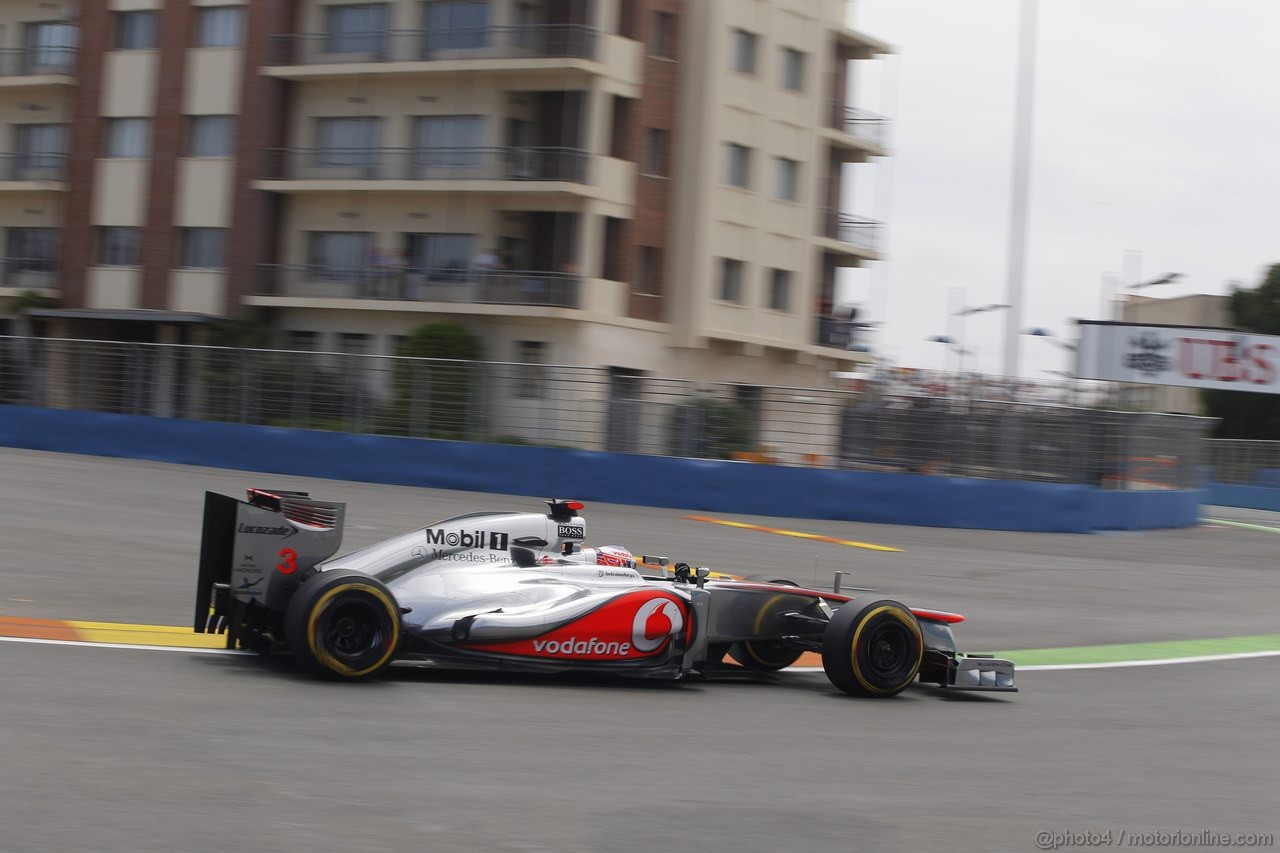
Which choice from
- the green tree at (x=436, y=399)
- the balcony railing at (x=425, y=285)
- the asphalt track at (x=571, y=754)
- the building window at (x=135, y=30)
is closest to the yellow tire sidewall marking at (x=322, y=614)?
the asphalt track at (x=571, y=754)

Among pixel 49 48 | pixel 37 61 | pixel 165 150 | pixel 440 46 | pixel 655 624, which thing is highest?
pixel 49 48

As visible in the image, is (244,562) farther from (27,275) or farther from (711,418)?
(27,275)

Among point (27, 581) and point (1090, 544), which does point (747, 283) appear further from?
point (27, 581)

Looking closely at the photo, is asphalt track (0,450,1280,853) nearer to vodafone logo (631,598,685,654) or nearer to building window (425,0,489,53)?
vodafone logo (631,598,685,654)

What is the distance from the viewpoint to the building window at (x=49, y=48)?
40.5 metres

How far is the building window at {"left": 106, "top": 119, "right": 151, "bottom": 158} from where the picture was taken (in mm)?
38688

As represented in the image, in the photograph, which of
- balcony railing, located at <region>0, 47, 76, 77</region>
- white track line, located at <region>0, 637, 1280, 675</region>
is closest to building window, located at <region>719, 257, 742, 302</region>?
balcony railing, located at <region>0, 47, 76, 77</region>

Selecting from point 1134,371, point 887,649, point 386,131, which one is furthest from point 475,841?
point 1134,371

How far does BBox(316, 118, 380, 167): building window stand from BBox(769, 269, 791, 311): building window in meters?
10.5

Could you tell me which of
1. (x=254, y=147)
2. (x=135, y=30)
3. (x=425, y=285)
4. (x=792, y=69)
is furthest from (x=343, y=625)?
(x=135, y=30)

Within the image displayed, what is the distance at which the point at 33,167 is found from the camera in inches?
1601

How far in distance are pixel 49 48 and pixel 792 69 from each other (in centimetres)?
2014

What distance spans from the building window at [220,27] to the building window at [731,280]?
13.3 meters

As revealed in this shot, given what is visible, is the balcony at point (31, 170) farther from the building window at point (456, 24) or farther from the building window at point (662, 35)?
the building window at point (662, 35)
